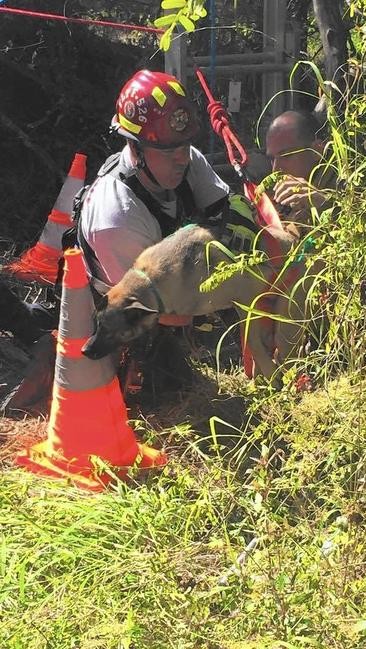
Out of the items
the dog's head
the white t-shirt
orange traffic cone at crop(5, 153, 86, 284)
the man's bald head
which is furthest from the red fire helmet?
orange traffic cone at crop(5, 153, 86, 284)

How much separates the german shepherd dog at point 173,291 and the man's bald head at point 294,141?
3.46 ft

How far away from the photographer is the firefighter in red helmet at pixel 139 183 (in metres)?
3.75

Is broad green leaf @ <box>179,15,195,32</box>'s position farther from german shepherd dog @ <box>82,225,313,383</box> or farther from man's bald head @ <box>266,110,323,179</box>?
man's bald head @ <box>266,110,323,179</box>

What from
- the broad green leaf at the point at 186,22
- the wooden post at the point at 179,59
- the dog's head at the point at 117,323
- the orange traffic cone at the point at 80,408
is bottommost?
the orange traffic cone at the point at 80,408

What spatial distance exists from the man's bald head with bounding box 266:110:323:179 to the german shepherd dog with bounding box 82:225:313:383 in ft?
3.46

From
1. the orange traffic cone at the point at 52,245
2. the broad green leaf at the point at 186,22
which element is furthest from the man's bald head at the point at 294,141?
the broad green leaf at the point at 186,22

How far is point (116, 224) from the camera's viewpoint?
374cm

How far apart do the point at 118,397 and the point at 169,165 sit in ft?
3.84

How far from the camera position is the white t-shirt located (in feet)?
12.2

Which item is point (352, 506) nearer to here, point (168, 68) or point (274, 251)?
point (274, 251)

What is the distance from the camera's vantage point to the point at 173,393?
4.20m

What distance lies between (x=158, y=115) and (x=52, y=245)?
6.76ft

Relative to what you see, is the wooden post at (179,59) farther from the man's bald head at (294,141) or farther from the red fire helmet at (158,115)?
the red fire helmet at (158,115)

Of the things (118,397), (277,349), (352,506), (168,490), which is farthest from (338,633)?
(118,397)
